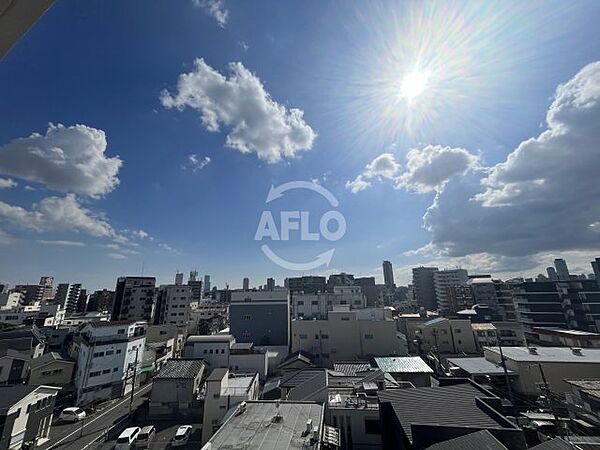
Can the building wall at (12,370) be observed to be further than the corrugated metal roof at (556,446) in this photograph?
Yes

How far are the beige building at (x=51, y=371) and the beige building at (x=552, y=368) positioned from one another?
3893 cm

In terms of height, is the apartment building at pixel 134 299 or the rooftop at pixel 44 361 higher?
the apartment building at pixel 134 299

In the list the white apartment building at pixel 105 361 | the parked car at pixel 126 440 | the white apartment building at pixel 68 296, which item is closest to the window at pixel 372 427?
the parked car at pixel 126 440

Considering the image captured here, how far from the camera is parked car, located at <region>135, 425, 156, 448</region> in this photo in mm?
16309

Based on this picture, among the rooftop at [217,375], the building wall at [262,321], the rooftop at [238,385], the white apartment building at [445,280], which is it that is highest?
the white apartment building at [445,280]

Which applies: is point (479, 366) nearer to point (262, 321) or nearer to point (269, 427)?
point (269, 427)

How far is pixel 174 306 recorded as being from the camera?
4788 cm

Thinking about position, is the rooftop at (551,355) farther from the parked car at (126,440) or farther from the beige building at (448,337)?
Answer: the parked car at (126,440)

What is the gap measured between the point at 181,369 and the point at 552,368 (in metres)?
29.4

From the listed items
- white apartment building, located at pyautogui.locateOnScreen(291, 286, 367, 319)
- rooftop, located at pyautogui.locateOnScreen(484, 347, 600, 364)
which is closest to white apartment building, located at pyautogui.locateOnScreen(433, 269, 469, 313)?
white apartment building, located at pyautogui.locateOnScreen(291, 286, 367, 319)

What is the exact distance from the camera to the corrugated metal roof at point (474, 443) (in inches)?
280

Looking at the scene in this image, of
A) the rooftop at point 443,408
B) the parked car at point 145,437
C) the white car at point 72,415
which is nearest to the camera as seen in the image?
the rooftop at point 443,408

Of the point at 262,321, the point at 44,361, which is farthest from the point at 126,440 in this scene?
the point at 262,321

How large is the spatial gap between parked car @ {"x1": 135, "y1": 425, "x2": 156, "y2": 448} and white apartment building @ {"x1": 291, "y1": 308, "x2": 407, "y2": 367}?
55.0ft
